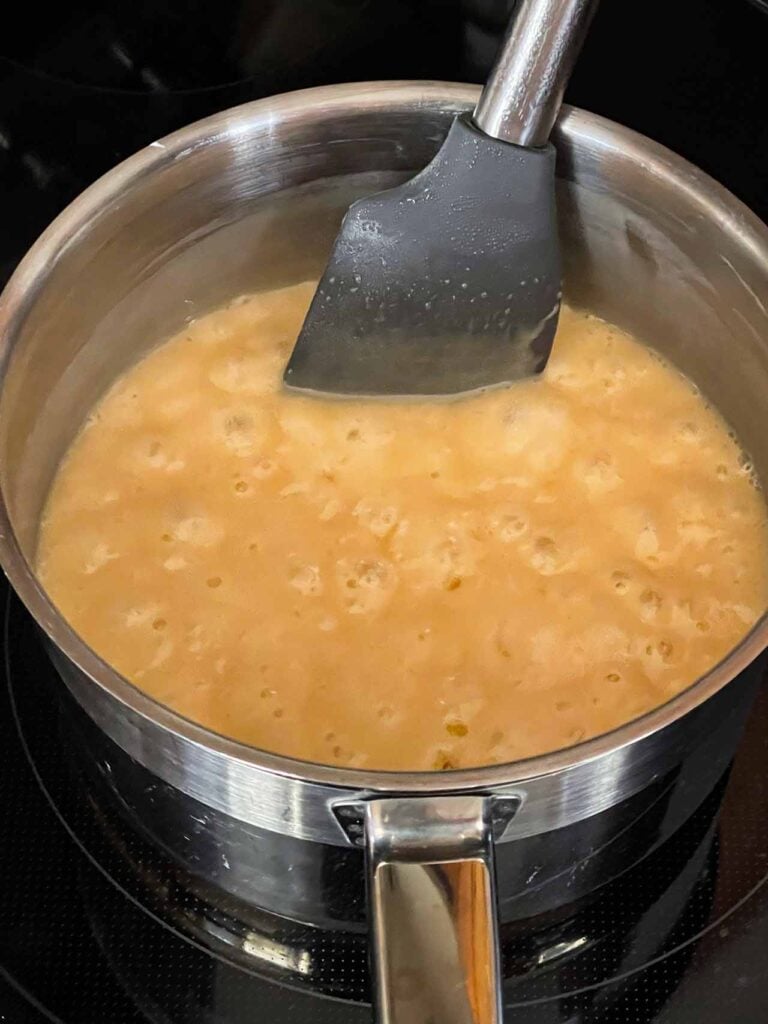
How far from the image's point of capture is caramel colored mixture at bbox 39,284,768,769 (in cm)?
96

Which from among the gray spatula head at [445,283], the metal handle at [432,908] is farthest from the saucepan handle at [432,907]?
the gray spatula head at [445,283]

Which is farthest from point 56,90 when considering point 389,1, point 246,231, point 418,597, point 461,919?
point 461,919

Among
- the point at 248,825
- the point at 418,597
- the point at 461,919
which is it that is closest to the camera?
the point at 461,919

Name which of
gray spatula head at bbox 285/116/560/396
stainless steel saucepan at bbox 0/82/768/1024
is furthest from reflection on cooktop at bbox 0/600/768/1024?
gray spatula head at bbox 285/116/560/396

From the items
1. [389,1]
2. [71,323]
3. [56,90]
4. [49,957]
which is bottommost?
[49,957]

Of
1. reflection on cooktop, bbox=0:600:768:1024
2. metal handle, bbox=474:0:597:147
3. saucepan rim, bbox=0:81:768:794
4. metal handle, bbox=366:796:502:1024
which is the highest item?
metal handle, bbox=474:0:597:147

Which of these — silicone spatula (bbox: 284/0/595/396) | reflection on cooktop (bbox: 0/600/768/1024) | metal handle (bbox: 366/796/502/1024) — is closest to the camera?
metal handle (bbox: 366/796/502/1024)

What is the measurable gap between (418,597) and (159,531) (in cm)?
25

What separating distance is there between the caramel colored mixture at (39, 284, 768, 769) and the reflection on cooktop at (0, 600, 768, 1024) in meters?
0.12

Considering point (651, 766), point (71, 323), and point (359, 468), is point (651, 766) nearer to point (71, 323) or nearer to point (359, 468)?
point (359, 468)

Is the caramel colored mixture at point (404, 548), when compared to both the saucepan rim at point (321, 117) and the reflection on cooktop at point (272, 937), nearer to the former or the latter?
the reflection on cooktop at point (272, 937)

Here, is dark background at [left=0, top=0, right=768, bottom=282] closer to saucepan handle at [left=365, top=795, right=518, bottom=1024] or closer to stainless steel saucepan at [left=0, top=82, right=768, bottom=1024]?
stainless steel saucepan at [left=0, top=82, right=768, bottom=1024]

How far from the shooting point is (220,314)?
125cm

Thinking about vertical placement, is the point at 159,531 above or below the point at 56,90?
below
